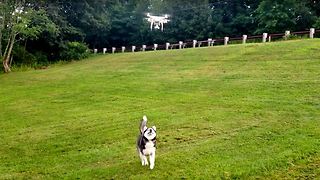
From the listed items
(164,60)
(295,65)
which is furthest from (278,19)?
(295,65)

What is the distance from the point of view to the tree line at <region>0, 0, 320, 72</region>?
2931 cm

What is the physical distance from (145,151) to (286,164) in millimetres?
2341

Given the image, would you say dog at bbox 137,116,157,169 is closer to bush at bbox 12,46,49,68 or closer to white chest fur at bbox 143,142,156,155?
white chest fur at bbox 143,142,156,155

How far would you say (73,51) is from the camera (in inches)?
1352

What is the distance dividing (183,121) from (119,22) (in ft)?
127

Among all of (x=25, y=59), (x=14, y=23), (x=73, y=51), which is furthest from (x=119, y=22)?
(x=14, y=23)

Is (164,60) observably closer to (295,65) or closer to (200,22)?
(295,65)

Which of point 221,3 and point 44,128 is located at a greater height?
point 221,3

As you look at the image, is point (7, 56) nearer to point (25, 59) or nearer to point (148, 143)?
point (25, 59)

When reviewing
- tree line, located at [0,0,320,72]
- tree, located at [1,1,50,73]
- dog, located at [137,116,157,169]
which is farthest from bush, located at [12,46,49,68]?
dog, located at [137,116,157,169]

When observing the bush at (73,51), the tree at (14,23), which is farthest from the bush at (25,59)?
the tree at (14,23)

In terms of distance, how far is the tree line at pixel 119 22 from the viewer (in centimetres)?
2931

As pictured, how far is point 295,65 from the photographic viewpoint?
48.7 ft

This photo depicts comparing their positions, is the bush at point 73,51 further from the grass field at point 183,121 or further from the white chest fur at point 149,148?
the white chest fur at point 149,148
